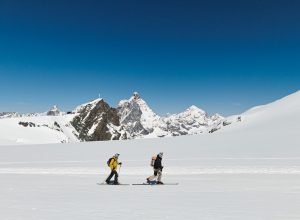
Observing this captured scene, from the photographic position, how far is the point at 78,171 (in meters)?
30.0

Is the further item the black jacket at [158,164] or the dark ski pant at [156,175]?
the black jacket at [158,164]

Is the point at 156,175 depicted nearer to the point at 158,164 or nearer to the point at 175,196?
the point at 158,164

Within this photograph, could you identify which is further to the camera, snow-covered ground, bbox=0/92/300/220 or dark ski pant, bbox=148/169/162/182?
dark ski pant, bbox=148/169/162/182

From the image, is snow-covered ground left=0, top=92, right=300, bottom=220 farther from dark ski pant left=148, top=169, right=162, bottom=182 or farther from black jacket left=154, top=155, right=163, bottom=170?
black jacket left=154, top=155, right=163, bottom=170

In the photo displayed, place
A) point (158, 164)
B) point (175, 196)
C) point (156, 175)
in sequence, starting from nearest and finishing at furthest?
point (175, 196) < point (156, 175) < point (158, 164)

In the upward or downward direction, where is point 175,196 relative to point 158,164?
downward

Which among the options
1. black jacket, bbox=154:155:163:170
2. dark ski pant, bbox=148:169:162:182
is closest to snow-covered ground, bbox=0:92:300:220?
dark ski pant, bbox=148:169:162:182

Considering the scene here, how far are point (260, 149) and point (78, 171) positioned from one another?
22.0 metres

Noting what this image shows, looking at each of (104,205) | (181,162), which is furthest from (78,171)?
(104,205)

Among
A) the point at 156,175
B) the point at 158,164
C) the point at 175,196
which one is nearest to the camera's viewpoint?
the point at 175,196

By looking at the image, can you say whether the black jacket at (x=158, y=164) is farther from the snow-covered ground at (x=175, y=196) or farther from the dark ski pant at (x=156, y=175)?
the snow-covered ground at (x=175, y=196)

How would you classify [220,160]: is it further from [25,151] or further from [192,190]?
[25,151]

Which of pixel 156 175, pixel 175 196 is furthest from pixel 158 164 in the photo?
pixel 175 196

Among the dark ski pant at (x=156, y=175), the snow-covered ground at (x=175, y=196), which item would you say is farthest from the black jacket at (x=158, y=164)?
the snow-covered ground at (x=175, y=196)
